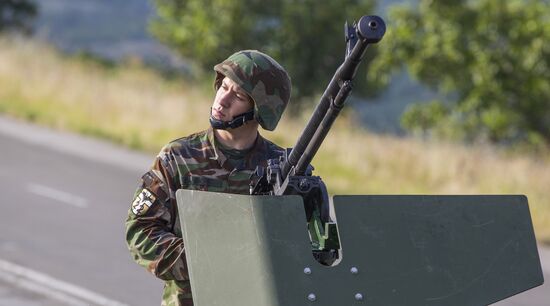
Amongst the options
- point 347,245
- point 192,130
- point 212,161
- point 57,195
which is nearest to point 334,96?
point 347,245

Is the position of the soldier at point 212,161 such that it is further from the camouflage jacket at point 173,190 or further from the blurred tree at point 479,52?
the blurred tree at point 479,52

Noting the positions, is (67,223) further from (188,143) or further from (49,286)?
(188,143)

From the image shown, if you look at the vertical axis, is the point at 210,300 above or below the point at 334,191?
below

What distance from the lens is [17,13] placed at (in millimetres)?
41281

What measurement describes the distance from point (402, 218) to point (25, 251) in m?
8.09

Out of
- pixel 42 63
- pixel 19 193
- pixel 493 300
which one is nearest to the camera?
pixel 493 300

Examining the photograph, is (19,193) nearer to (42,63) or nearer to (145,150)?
(145,150)

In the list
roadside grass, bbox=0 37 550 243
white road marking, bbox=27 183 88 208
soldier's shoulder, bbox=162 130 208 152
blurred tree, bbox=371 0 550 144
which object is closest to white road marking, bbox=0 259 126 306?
white road marking, bbox=27 183 88 208

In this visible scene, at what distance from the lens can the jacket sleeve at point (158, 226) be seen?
4223mm

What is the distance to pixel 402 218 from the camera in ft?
12.8

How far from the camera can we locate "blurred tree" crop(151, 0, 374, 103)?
27.5 meters

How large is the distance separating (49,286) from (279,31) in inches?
728

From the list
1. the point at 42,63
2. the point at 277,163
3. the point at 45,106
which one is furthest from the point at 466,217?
the point at 42,63

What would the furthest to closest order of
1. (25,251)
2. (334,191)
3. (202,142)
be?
1. (334,191)
2. (25,251)
3. (202,142)
